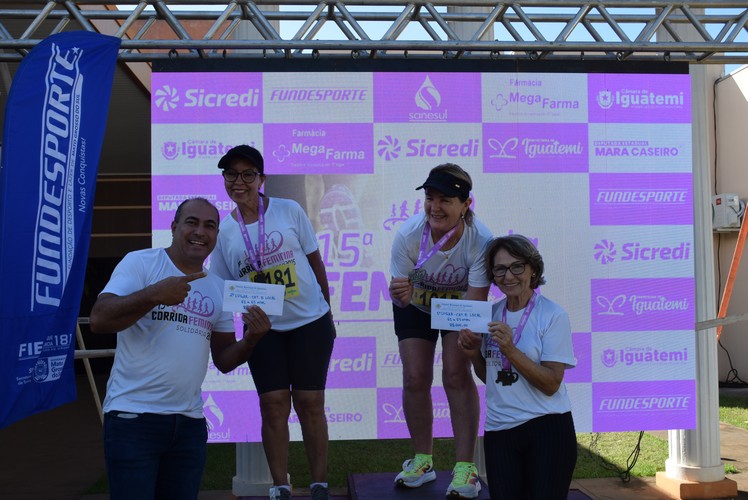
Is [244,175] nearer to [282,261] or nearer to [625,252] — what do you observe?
[282,261]

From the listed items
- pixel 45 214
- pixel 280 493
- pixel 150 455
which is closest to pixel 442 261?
pixel 280 493

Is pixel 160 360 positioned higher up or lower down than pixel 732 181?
lower down

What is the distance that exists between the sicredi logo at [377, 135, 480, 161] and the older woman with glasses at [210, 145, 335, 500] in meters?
1.34

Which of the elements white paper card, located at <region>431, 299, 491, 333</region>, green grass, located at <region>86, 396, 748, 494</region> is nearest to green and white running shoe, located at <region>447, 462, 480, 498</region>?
white paper card, located at <region>431, 299, 491, 333</region>

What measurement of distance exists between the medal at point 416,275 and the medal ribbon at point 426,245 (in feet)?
0.05

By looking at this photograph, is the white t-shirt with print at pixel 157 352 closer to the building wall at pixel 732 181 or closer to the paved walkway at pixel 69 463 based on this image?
the paved walkway at pixel 69 463

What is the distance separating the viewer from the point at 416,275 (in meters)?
3.34

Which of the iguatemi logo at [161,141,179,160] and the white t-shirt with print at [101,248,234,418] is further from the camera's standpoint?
the iguatemi logo at [161,141,179,160]

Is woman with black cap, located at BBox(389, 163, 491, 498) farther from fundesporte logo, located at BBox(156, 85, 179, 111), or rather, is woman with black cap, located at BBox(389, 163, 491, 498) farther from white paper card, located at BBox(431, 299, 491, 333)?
fundesporte logo, located at BBox(156, 85, 179, 111)

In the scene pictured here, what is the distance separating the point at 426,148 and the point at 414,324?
Answer: 1.30m

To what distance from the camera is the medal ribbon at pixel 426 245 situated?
3277 millimetres

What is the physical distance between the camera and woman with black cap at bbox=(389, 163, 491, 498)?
320 centimetres

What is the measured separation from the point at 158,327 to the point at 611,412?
10.0 feet

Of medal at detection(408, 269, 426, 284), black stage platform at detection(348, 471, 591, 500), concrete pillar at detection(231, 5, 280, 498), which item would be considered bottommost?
concrete pillar at detection(231, 5, 280, 498)
